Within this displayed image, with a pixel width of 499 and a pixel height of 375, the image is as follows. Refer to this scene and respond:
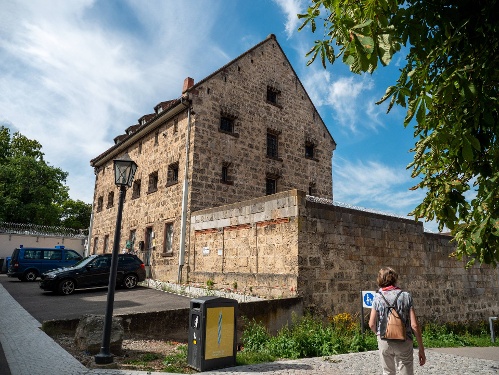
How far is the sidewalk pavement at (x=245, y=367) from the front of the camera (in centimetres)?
523

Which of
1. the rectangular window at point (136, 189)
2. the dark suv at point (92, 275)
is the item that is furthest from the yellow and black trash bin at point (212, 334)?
the rectangular window at point (136, 189)

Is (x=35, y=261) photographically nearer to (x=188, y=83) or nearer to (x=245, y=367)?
(x=188, y=83)

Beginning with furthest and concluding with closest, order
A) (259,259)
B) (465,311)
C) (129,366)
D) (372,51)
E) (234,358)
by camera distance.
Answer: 1. (465,311)
2. (259,259)
3. (234,358)
4. (129,366)
5. (372,51)

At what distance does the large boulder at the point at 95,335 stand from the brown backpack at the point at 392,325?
465 centimetres

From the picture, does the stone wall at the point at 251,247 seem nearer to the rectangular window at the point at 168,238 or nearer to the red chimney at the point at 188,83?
the rectangular window at the point at 168,238

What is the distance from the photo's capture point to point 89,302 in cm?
1230

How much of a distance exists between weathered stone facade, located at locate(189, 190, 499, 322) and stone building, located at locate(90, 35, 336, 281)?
2183mm

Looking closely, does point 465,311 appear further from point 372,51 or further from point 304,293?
point 372,51

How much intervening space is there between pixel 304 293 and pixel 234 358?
169 inches

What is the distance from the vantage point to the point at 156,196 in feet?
62.2

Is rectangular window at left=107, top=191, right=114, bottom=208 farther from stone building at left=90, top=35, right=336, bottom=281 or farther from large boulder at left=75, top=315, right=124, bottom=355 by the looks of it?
large boulder at left=75, top=315, right=124, bottom=355

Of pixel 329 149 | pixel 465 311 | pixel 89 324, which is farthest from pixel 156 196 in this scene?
pixel 465 311

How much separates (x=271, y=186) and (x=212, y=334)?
45.1 ft

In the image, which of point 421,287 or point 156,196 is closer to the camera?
point 421,287
